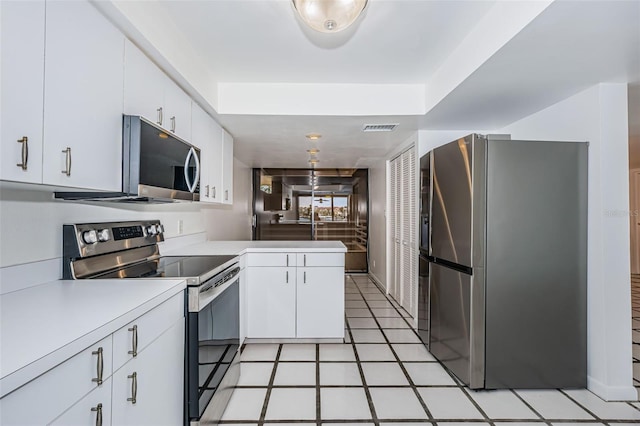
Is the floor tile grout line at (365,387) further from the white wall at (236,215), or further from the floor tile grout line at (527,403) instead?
the white wall at (236,215)

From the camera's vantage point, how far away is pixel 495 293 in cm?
220

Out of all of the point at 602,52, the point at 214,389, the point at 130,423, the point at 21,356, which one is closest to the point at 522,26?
the point at 602,52

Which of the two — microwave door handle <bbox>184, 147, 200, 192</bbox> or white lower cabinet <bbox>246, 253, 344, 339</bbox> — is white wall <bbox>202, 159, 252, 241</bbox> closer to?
white lower cabinet <bbox>246, 253, 344, 339</bbox>

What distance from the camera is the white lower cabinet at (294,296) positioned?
295cm

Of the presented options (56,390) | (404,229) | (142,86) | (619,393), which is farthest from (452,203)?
(56,390)

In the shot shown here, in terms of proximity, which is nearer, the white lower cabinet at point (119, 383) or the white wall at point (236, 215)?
the white lower cabinet at point (119, 383)

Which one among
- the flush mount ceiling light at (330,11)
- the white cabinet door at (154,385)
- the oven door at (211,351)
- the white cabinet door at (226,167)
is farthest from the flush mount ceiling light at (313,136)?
the white cabinet door at (154,385)

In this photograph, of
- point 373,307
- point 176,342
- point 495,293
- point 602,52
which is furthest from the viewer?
point 373,307

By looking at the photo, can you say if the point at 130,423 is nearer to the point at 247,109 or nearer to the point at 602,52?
the point at 247,109

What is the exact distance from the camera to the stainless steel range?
1.58m

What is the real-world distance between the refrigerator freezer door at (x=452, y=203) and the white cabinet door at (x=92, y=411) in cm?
206

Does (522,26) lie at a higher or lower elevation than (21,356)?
higher

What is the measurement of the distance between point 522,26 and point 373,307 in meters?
3.35

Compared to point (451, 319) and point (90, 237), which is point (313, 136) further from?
point (90, 237)
